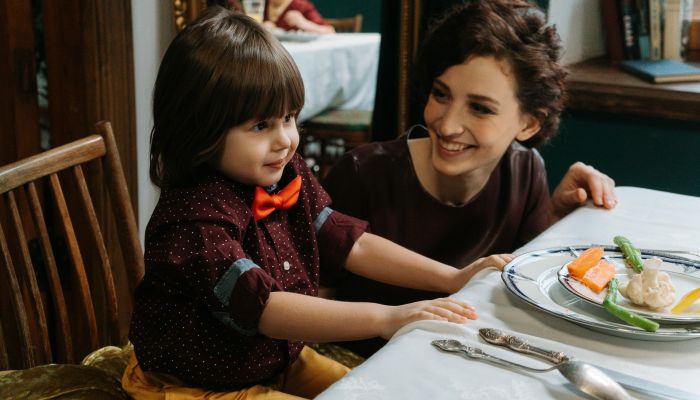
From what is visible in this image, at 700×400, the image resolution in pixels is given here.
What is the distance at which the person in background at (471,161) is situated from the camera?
5.06 feet

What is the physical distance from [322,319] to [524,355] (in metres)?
0.33

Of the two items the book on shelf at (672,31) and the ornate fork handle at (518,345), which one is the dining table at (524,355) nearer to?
the ornate fork handle at (518,345)

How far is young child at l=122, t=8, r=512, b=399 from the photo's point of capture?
1.10 m

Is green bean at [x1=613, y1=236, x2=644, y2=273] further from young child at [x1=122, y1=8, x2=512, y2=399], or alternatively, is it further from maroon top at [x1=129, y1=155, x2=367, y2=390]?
maroon top at [x1=129, y1=155, x2=367, y2=390]

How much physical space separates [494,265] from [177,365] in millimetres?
485

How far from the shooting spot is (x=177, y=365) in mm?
1201

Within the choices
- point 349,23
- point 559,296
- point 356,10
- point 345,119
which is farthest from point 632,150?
point 356,10

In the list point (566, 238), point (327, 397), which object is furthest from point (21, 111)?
point (327, 397)

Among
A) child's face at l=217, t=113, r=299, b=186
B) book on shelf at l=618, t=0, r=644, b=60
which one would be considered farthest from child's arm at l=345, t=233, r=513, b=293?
book on shelf at l=618, t=0, r=644, b=60

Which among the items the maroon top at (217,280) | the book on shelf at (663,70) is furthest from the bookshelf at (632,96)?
the maroon top at (217,280)

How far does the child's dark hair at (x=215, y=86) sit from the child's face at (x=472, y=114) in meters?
0.44

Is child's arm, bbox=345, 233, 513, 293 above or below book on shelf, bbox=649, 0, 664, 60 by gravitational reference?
below

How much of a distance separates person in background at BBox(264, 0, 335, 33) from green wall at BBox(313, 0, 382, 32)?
173 centimetres

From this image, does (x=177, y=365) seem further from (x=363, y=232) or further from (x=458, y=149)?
(x=458, y=149)
